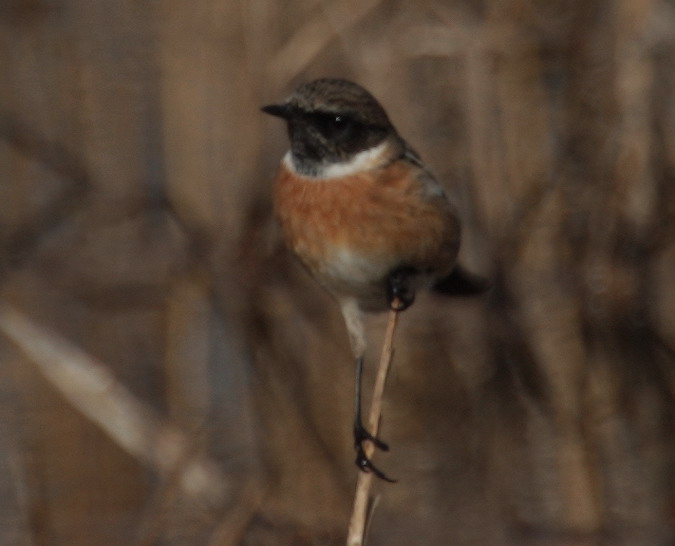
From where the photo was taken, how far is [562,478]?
3.94m

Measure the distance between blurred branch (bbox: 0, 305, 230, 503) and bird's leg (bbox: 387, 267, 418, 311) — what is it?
1.03m

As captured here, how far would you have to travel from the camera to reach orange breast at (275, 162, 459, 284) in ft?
8.95

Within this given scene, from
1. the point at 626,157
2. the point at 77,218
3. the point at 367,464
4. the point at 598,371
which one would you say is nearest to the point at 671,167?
the point at 626,157

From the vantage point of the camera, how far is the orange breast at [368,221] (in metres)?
2.73

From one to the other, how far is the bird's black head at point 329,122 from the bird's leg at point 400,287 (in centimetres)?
29

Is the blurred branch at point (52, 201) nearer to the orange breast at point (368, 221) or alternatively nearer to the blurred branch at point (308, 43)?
the blurred branch at point (308, 43)

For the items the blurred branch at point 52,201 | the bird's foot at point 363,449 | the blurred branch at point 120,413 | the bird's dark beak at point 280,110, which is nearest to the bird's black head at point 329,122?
the bird's dark beak at point 280,110

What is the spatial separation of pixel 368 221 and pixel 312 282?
1310 millimetres

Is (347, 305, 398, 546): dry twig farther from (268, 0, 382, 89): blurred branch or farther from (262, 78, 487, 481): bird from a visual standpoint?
(268, 0, 382, 89): blurred branch

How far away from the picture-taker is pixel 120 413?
3652 mm

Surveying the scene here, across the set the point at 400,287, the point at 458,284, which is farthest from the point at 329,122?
the point at 458,284

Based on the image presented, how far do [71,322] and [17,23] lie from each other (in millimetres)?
1035

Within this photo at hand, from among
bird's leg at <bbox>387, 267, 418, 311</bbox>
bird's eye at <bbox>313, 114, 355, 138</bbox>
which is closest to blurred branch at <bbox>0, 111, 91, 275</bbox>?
bird's eye at <bbox>313, 114, 355, 138</bbox>

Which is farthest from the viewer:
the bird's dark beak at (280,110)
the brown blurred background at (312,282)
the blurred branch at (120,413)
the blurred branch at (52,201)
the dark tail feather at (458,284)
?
the blurred branch at (52,201)
